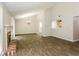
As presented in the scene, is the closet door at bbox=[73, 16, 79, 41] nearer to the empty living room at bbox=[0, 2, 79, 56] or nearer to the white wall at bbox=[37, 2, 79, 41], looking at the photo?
the empty living room at bbox=[0, 2, 79, 56]

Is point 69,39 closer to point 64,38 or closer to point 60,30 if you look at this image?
point 64,38

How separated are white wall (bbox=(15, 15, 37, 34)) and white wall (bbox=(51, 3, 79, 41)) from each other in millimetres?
5849

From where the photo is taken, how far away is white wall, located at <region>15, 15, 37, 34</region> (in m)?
15.3

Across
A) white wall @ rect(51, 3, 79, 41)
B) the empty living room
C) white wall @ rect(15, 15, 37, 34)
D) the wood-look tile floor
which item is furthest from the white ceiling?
white wall @ rect(15, 15, 37, 34)

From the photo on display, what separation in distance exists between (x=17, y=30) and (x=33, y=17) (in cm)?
283

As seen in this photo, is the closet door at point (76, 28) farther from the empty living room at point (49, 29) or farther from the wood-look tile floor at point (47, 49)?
the wood-look tile floor at point (47, 49)

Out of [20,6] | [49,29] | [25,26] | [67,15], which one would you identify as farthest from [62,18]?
[25,26]

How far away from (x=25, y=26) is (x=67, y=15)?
821 cm

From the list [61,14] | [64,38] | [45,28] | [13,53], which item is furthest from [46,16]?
[13,53]

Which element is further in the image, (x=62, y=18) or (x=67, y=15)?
(x=62, y=18)

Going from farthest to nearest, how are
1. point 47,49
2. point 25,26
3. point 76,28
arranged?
point 25,26 → point 76,28 → point 47,49

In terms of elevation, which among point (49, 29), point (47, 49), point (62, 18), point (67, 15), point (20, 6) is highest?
point (20, 6)

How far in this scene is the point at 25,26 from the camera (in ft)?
51.1

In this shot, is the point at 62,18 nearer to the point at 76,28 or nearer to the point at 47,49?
the point at 76,28
